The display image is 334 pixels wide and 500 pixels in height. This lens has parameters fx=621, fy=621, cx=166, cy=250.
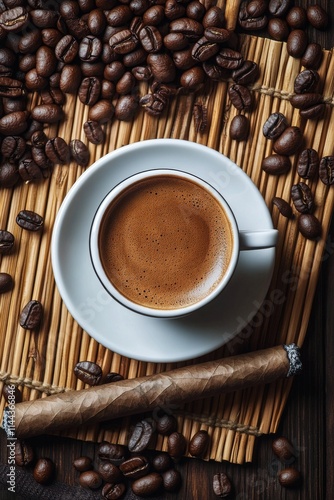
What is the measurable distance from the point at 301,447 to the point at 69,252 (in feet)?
2.90

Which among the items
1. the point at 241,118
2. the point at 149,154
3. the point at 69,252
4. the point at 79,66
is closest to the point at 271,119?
the point at 241,118

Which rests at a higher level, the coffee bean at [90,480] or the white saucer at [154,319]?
the white saucer at [154,319]

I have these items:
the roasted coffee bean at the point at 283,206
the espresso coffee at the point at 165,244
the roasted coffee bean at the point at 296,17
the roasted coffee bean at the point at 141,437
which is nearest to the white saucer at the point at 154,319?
the espresso coffee at the point at 165,244

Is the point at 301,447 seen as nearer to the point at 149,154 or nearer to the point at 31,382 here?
the point at 31,382

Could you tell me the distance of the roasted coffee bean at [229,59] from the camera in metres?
1.70

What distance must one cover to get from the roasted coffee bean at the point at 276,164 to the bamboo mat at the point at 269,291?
0.08ft

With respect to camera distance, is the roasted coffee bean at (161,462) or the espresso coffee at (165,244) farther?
the roasted coffee bean at (161,462)

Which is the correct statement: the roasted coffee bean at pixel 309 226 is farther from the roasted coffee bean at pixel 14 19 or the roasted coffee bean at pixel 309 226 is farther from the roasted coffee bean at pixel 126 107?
the roasted coffee bean at pixel 14 19

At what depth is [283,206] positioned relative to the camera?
171 centimetres

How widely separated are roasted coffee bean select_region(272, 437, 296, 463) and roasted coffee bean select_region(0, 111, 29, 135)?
3.72 ft

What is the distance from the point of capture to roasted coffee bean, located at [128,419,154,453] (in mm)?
1723

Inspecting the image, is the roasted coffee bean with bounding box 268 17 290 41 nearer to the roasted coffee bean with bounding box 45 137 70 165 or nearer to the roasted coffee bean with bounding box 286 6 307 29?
the roasted coffee bean with bounding box 286 6 307 29

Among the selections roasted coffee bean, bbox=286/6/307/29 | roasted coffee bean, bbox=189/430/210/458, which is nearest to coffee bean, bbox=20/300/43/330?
roasted coffee bean, bbox=189/430/210/458

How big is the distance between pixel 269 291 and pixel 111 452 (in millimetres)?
630
